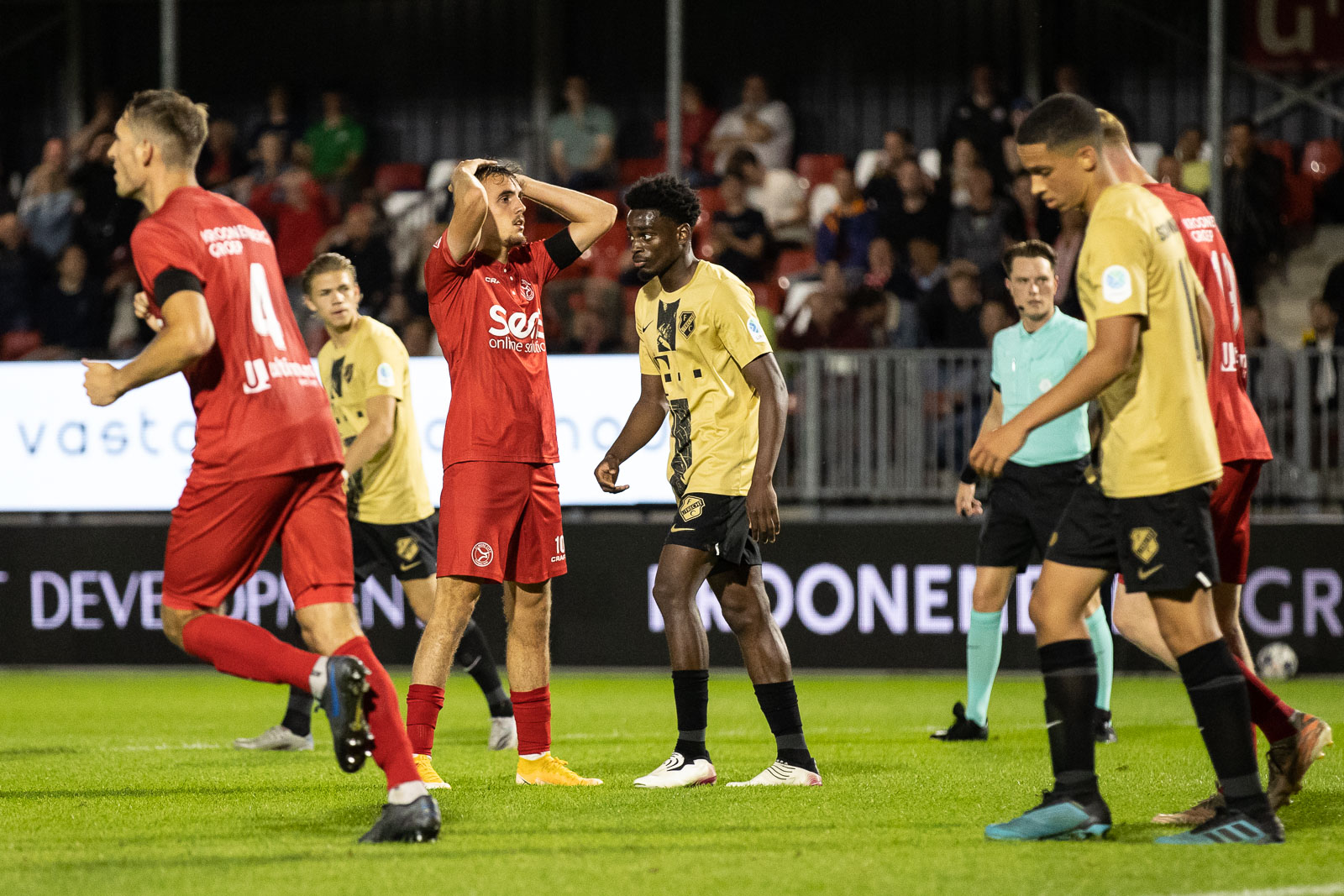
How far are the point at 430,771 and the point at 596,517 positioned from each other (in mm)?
6141

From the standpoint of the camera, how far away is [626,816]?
5715 mm

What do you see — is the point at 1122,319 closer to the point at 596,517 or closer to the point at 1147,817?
the point at 1147,817

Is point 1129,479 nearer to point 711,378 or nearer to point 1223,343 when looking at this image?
point 1223,343

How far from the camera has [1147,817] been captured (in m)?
5.64

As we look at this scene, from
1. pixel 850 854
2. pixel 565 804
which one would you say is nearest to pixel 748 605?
pixel 565 804

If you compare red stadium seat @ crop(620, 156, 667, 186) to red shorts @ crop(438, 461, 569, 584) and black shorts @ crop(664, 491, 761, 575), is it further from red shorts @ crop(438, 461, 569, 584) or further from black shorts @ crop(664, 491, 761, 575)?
black shorts @ crop(664, 491, 761, 575)

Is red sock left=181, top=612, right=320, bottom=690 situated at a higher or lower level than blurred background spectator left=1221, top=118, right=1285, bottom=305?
lower

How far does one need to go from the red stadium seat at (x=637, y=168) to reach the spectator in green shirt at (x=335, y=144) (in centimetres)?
→ 278

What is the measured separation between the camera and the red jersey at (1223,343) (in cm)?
556

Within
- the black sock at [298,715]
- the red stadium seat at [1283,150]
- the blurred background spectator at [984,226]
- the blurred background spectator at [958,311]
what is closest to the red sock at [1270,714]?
the black sock at [298,715]

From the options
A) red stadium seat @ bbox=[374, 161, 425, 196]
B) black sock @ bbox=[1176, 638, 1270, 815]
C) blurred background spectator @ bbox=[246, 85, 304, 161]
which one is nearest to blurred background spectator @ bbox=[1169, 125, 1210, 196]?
red stadium seat @ bbox=[374, 161, 425, 196]

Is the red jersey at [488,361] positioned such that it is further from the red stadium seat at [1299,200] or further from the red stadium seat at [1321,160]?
the red stadium seat at [1321,160]

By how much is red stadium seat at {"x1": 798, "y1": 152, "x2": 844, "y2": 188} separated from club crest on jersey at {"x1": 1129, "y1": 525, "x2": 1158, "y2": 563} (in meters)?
12.1

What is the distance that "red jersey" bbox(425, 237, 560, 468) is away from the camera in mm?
6461
